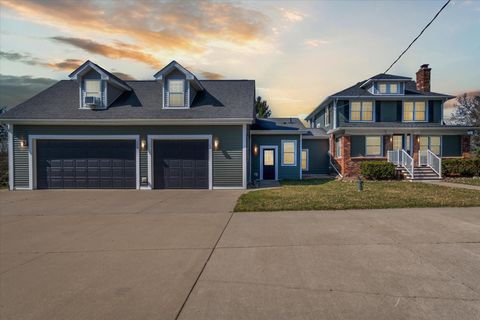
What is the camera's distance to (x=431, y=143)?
19531mm

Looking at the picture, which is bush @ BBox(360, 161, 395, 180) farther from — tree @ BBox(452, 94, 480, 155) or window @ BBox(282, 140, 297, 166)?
tree @ BBox(452, 94, 480, 155)

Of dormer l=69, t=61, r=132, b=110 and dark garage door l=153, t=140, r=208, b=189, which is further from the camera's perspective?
dormer l=69, t=61, r=132, b=110

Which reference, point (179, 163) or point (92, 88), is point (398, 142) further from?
point (92, 88)

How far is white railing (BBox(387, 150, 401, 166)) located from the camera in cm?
1818

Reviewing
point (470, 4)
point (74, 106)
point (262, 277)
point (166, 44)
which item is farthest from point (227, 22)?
point (262, 277)

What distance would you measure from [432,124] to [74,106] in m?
24.4

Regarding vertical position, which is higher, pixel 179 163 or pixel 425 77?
pixel 425 77

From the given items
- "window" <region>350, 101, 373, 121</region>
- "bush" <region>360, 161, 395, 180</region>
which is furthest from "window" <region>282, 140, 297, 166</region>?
"window" <region>350, 101, 373, 121</region>

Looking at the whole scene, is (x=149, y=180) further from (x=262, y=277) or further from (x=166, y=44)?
(x=262, y=277)

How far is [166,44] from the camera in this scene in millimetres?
14305

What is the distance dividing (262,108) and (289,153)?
27.7 meters

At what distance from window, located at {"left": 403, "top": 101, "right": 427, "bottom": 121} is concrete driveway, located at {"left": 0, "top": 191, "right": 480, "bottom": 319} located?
15.0 meters

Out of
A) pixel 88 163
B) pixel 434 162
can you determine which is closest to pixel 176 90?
pixel 88 163

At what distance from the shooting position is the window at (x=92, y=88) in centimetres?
1557
